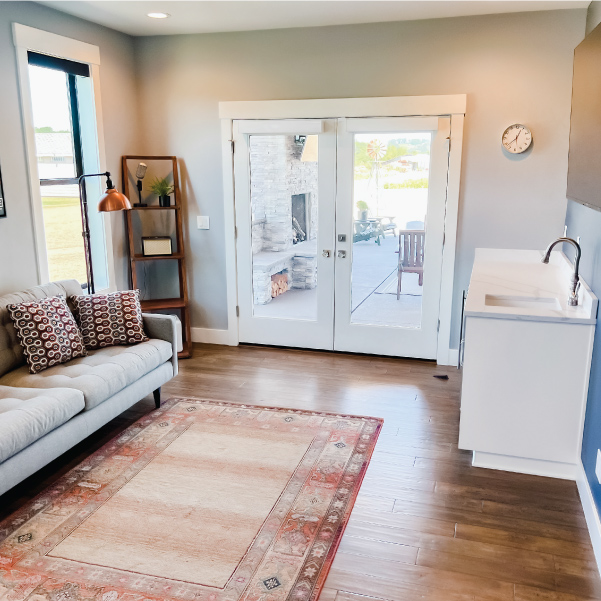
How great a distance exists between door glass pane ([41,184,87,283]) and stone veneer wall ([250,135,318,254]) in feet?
4.66

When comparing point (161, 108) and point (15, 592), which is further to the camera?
point (161, 108)

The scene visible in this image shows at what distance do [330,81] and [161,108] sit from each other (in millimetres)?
1492

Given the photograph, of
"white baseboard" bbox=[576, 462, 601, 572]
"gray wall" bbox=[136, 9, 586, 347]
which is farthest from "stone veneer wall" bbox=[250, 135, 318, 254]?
"white baseboard" bbox=[576, 462, 601, 572]

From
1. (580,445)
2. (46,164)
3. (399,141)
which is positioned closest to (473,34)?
(399,141)

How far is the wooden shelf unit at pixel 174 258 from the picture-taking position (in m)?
4.72

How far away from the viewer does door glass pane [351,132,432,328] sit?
14.5 ft

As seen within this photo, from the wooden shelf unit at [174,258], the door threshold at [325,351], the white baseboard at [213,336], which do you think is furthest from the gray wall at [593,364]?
the wooden shelf unit at [174,258]

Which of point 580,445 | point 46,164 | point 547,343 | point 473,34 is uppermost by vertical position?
point 473,34

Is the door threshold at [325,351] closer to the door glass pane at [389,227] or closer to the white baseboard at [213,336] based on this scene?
the white baseboard at [213,336]

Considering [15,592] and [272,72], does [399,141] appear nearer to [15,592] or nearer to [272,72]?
[272,72]

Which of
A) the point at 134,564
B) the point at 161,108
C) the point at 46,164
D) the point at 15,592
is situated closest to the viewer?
the point at 15,592

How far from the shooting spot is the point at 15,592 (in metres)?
2.11

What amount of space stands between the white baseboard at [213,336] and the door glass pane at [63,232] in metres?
1.22

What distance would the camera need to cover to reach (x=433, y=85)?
4223 millimetres
